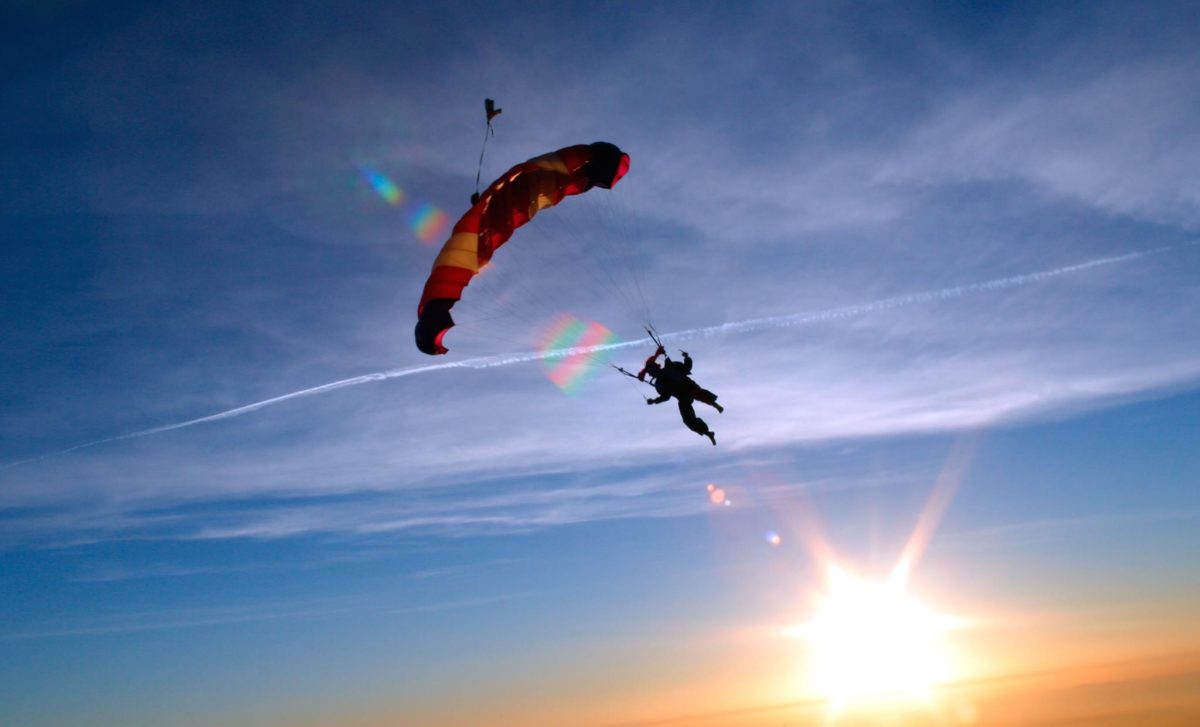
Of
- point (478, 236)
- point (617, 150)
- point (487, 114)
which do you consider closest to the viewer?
point (487, 114)

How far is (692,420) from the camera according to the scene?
18.3 m

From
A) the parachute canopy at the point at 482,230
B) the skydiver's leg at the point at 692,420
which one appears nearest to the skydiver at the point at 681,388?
the skydiver's leg at the point at 692,420

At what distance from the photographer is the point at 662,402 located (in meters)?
18.1

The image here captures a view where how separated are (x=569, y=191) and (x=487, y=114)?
487 centimetres

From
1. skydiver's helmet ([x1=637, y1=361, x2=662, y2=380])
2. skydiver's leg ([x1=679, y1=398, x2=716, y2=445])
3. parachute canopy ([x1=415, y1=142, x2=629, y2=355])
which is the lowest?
skydiver's leg ([x1=679, y1=398, x2=716, y2=445])

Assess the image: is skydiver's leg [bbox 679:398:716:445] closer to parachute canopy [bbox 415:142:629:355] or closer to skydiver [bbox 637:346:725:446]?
skydiver [bbox 637:346:725:446]

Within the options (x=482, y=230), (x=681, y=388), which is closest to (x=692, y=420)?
(x=681, y=388)

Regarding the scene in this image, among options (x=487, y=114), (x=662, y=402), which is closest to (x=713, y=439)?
(x=662, y=402)

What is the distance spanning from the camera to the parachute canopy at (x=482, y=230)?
16953 mm

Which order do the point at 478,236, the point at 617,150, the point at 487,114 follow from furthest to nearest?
the point at 617,150
the point at 478,236
the point at 487,114

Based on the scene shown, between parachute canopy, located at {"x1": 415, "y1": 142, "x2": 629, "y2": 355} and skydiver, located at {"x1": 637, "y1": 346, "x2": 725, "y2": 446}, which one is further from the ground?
parachute canopy, located at {"x1": 415, "y1": 142, "x2": 629, "y2": 355}

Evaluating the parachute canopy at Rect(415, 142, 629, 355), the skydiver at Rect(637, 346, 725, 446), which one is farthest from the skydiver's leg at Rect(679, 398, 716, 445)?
the parachute canopy at Rect(415, 142, 629, 355)

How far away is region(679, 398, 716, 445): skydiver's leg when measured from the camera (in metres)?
18.2

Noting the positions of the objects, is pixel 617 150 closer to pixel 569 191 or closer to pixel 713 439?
pixel 569 191
